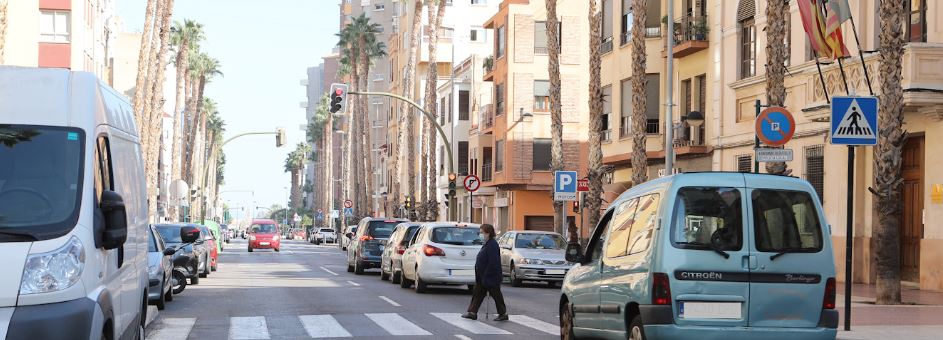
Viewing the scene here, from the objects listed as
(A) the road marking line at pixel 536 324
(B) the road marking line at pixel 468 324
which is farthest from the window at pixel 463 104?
(A) the road marking line at pixel 536 324

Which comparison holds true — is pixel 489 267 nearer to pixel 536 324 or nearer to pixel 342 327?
pixel 536 324

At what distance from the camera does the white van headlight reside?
8.10 meters

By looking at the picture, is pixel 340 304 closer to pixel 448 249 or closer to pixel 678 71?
pixel 448 249

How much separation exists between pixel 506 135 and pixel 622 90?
1679cm

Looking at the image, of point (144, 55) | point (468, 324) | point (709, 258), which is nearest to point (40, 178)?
point (709, 258)

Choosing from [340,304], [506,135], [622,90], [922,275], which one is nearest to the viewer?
[340,304]

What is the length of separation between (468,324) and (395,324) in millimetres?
1058

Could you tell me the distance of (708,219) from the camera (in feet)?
36.3

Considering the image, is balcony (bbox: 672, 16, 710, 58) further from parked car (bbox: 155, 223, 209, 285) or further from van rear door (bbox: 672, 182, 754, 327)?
van rear door (bbox: 672, 182, 754, 327)

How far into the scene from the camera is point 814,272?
1109 centimetres

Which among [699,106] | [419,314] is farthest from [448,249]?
[699,106]

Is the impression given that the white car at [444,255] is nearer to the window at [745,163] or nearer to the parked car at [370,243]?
the parked car at [370,243]

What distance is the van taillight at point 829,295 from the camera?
36.4ft

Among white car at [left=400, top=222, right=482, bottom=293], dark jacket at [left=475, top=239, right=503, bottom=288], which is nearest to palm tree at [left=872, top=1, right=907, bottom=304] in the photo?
dark jacket at [left=475, top=239, right=503, bottom=288]
